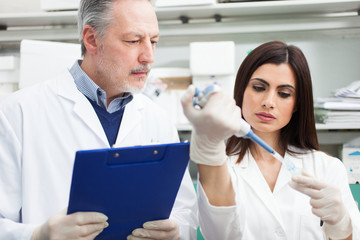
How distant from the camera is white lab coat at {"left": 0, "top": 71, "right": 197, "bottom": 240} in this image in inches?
42.9

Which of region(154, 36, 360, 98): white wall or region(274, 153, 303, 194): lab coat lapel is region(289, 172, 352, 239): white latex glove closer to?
region(274, 153, 303, 194): lab coat lapel

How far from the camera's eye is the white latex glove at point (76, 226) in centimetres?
88

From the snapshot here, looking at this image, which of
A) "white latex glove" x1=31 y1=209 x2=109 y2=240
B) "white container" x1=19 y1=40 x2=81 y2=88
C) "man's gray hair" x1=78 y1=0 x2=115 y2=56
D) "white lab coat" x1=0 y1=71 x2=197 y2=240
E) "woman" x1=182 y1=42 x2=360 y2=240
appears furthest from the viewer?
"white container" x1=19 y1=40 x2=81 y2=88

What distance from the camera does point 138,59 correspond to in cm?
119

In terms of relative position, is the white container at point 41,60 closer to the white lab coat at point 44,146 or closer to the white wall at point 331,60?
the white lab coat at point 44,146

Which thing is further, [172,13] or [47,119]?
[172,13]

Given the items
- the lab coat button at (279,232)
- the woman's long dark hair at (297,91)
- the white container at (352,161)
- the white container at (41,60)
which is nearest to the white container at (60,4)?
the white container at (41,60)

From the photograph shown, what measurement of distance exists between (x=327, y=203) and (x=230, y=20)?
148 centimetres

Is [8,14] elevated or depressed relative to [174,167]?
elevated

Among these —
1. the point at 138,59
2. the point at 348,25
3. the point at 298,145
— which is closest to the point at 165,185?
the point at 138,59

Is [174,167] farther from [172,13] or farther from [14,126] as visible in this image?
[172,13]

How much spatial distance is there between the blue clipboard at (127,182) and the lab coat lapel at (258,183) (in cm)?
39

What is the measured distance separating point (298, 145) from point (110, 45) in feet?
2.61

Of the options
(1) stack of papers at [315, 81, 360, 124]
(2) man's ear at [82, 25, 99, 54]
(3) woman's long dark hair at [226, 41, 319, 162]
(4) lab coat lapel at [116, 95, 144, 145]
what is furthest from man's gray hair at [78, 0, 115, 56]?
(1) stack of papers at [315, 81, 360, 124]
